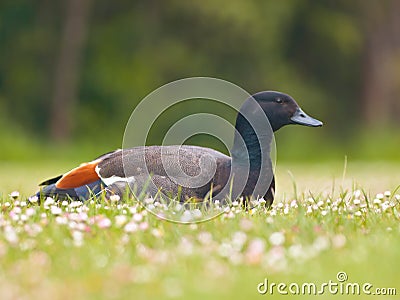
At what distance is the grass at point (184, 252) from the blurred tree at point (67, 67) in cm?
1649

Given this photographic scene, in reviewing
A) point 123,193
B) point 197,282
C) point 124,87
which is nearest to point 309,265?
point 197,282

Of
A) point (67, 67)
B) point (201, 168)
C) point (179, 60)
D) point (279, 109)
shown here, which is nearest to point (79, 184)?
point (201, 168)

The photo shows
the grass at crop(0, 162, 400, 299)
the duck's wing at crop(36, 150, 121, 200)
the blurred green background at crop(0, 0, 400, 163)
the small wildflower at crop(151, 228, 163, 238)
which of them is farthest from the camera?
the blurred green background at crop(0, 0, 400, 163)

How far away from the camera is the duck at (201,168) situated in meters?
5.88

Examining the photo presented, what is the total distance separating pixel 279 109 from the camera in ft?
20.9

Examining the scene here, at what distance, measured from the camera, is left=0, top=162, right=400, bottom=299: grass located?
3.23 metres

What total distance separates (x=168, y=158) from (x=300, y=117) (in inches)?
43.1


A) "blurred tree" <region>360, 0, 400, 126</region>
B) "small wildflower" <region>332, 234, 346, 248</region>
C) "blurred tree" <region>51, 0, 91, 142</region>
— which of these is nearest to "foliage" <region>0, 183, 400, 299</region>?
"small wildflower" <region>332, 234, 346, 248</region>

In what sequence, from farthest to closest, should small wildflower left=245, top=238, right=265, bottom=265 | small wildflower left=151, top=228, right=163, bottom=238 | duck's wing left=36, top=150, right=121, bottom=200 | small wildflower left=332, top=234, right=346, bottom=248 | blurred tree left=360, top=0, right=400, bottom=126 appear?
blurred tree left=360, top=0, right=400, bottom=126, duck's wing left=36, top=150, right=121, bottom=200, small wildflower left=151, top=228, right=163, bottom=238, small wildflower left=332, top=234, right=346, bottom=248, small wildflower left=245, top=238, right=265, bottom=265

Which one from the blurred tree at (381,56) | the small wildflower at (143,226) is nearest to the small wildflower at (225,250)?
the small wildflower at (143,226)

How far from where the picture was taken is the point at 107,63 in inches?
890

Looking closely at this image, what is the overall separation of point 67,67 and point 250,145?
15861 millimetres

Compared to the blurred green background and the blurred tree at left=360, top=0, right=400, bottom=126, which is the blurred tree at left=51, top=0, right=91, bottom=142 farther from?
the blurred tree at left=360, top=0, right=400, bottom=126

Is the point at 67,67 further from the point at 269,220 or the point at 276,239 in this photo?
the point at 276,239
